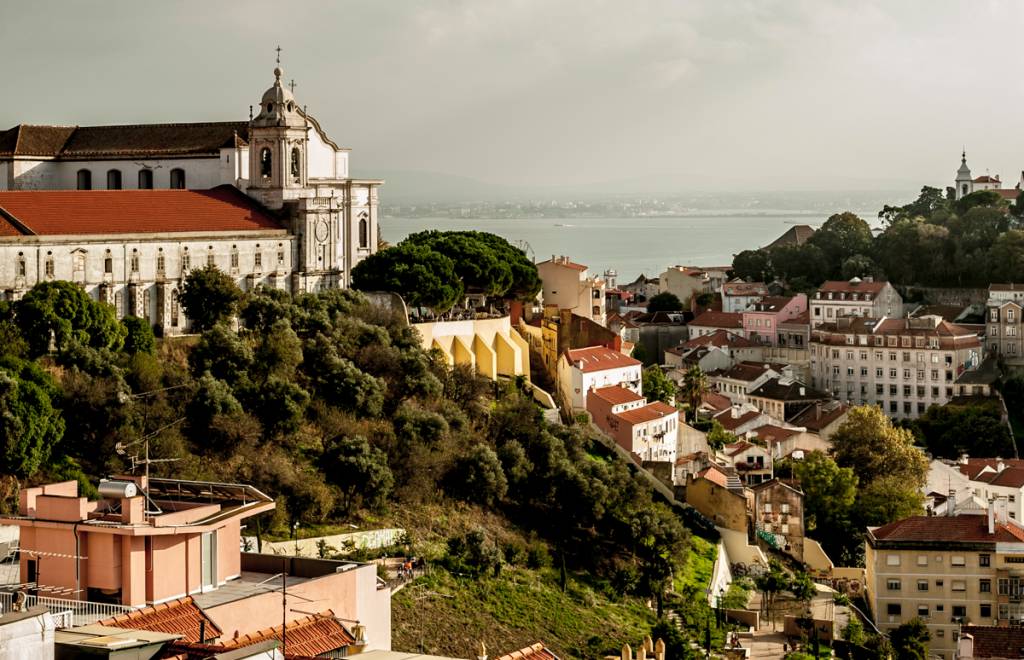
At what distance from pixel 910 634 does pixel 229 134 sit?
21.2 metres

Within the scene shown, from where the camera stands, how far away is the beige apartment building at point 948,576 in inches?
1432

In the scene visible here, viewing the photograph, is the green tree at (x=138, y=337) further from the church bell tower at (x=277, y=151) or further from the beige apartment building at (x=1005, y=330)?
the beige apartment building at (x=1005, y=330)

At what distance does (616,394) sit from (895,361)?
22812 mm

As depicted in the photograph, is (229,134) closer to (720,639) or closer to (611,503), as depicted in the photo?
(611,503)

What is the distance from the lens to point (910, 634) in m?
34.4

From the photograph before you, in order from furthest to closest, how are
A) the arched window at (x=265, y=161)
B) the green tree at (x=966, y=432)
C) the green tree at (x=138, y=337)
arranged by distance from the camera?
the green tree at (x=966, y=432) < the arched window at (x=265, y=161) < the green tree at (x=138, y=337)

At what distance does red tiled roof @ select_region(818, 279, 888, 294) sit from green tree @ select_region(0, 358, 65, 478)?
149 ft

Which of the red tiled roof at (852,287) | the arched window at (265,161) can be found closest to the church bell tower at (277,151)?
the arched window at (265,161)

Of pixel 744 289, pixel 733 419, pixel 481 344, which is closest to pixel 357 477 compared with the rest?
pixel 481 344

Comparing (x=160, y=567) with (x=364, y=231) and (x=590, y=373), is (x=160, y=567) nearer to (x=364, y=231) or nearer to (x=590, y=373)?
(x=590, y=373)

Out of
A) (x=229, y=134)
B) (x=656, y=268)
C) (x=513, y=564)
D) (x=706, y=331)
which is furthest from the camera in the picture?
(x=656, y=268)

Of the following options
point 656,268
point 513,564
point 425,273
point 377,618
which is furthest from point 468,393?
point 656,268

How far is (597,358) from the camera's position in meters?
45.1

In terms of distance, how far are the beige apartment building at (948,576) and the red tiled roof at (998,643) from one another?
5.20 metres
